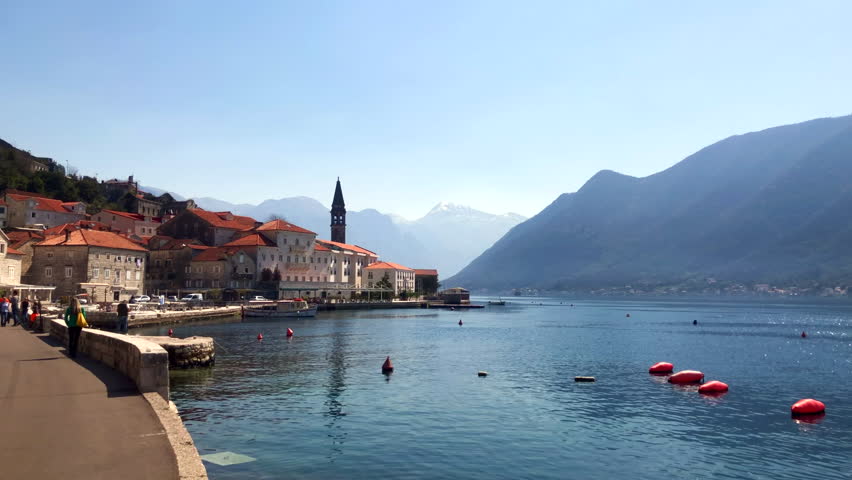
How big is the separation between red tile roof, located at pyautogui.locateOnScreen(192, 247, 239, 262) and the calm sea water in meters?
65.8

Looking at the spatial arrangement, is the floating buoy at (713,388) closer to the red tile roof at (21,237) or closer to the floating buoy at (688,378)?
the floating buoy at (688,378)

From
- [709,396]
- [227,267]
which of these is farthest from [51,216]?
[709,396]

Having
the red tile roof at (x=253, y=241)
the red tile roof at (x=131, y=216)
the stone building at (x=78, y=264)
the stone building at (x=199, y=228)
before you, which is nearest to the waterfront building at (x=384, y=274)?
the stone building at (x=199, y=228)

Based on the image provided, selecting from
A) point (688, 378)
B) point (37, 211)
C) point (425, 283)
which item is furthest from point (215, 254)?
point (688, 378)

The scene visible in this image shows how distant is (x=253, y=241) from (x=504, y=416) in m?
99.6

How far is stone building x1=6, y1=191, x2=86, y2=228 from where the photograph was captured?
106938mm

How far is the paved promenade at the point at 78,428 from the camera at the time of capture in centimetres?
982

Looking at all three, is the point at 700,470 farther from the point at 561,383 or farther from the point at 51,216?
the point at 51,216

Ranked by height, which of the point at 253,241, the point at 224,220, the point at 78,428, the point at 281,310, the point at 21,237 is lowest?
the point at 281,310

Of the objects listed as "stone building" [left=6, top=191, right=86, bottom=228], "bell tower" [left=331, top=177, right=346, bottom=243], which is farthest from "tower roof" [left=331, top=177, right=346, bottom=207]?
"stone building" [left=6, top=191, right=86, bottom=228]

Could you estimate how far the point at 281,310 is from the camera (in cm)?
9312

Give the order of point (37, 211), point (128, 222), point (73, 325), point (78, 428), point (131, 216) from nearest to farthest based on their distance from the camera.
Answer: point (78, 428)
point (73, 325)
point (37, 211)
point (128, 222)
point (131, 216)

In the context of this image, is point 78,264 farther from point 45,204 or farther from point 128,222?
point 128,222

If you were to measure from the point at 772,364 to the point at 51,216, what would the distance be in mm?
121877
